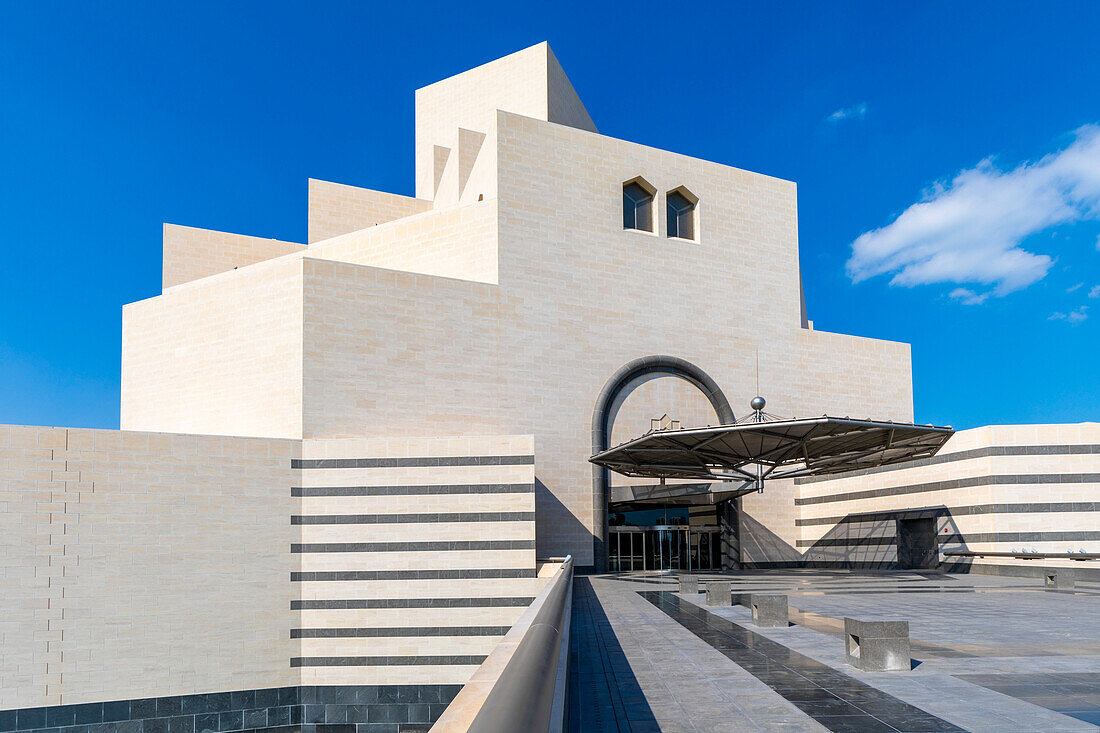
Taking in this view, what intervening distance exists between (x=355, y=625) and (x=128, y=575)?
753 cm

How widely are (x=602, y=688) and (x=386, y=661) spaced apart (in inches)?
886

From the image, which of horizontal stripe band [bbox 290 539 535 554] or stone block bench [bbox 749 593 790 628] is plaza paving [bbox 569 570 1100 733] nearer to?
stone block bench [bbox 749 593 790 628]

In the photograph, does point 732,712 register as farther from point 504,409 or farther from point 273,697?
point 504,409

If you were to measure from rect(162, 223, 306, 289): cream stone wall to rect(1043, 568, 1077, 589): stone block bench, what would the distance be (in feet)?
121

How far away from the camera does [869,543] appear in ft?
135

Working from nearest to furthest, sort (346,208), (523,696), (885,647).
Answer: (523,696) → (885,647) → (346,208)

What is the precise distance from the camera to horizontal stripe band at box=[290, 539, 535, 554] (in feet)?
103

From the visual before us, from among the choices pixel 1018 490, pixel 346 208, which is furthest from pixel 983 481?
pixel 346 208

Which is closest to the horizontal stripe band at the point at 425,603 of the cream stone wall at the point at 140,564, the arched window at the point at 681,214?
the cream stone wall at the point at 140,564

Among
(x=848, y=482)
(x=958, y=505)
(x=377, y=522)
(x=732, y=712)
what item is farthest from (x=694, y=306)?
(x=732, y=712)

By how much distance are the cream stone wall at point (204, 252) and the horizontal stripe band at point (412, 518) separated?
699 inches

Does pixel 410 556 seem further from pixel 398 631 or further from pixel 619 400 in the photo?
pixel 619 400

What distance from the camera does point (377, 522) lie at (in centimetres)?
3186

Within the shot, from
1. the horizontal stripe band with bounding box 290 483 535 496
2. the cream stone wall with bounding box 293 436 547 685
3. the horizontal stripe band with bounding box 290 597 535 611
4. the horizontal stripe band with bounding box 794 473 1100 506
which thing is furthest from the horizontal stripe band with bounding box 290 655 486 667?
the horizontal stripe band with bounding box 794 473 1100 506
